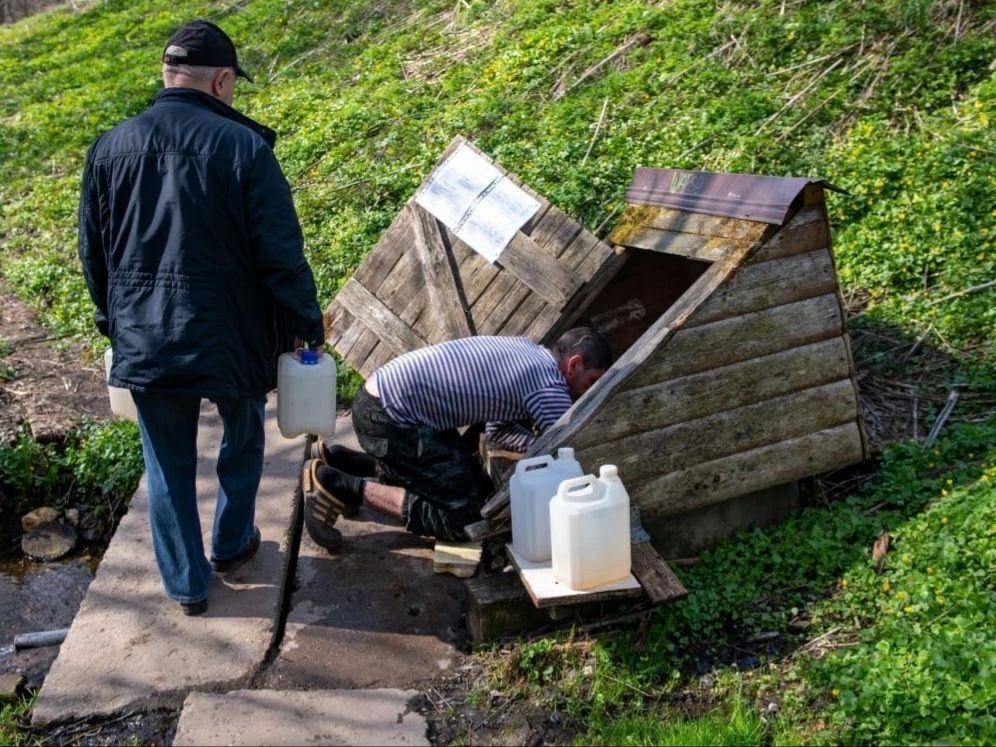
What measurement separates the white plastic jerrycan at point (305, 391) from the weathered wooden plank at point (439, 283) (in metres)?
1.52

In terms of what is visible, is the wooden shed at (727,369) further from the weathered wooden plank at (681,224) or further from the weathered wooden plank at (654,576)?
the weathered wooden plank at (654,576)

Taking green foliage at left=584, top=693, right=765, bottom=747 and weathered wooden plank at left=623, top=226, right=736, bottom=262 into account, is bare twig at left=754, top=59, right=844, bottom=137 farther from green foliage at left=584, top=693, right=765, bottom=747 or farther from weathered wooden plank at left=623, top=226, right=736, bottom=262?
green foliage at left=584, top=693, right=765, bottom=747

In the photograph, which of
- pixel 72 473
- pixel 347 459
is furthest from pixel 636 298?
pixel 72 473

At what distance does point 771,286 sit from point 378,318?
2.46 metres

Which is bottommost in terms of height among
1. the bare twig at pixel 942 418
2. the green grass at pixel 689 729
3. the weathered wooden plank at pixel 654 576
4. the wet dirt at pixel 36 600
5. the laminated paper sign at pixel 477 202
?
the wet dirt at pixel 36 600

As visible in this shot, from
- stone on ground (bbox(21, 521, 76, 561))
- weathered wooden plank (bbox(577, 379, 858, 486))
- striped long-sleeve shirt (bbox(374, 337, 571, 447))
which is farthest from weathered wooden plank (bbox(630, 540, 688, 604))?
stone on ground (bbox(21, 521, 76, 561))

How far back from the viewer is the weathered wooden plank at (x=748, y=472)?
4.50 meters

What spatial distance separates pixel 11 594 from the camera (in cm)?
537

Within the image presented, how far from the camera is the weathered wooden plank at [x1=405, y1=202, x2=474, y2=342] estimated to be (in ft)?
19.5

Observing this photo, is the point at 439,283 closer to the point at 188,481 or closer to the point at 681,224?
the point at 681,224

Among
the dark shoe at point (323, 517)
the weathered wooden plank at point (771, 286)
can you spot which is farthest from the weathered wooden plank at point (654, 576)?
the dark shoe at point (323, 517)

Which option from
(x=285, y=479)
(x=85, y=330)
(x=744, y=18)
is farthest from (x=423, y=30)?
(x=285, y=479)

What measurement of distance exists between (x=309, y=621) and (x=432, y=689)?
708mm

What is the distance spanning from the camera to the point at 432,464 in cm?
463
